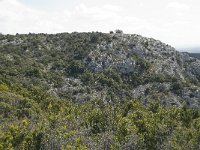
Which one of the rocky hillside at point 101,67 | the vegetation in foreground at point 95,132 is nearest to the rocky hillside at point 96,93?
the rocky hillside at point 101,67

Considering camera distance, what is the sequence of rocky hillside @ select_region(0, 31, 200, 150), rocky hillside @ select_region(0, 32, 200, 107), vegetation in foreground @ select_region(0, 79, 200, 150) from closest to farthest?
vegetation in foreground @ select_region(0, 79, 200, 150) < rocky hillside @ select_region(0, 31, 200, 150) < rocky hillside @ select_region(0, 32, 200, 107)

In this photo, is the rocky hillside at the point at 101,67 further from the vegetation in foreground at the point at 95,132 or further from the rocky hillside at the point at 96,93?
the vegetation in foreground at the point at 95,132

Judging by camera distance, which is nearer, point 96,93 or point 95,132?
point 95,132

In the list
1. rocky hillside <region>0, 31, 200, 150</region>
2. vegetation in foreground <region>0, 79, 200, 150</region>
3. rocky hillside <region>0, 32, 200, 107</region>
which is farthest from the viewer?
rocky hillside <region>0, 32, 200, 107</region>

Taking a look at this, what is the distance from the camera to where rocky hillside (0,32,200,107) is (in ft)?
397

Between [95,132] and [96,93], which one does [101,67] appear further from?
[95,132]

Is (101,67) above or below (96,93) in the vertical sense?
above

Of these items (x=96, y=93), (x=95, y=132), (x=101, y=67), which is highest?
(x=101, y=67)

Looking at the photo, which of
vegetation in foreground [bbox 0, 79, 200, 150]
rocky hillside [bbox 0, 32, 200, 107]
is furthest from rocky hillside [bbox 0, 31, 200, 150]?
vegetation in foreground [bbox 0, 79, 200, 150]

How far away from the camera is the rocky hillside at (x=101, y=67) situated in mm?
121125

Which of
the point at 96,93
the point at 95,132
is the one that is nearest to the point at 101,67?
the point at 96,93

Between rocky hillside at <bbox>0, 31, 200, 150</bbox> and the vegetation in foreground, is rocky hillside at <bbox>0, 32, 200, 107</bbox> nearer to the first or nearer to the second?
rocky hillside at <bbox>0, 31, 200, 150</bbox>

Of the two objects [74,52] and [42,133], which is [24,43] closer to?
[74,52]

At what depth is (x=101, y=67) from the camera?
451ft
